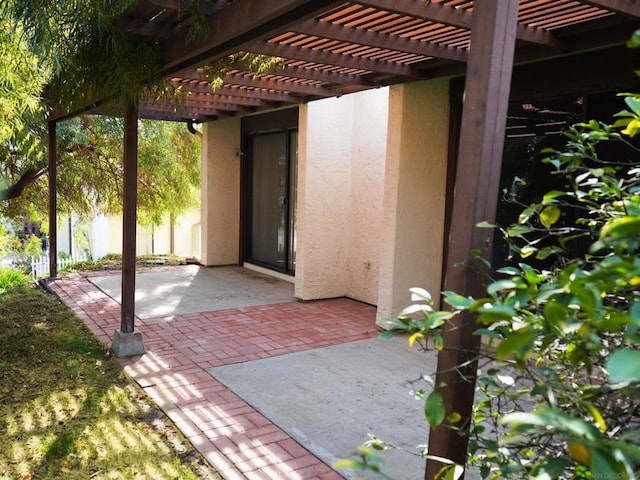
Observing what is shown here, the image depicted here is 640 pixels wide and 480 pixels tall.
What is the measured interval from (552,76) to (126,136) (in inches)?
142

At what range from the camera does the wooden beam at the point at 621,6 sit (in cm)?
288

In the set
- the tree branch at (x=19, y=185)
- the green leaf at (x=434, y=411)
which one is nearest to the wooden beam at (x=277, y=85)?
the green leaf at (x=434, y=411)

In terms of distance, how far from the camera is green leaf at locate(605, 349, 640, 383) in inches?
30.7

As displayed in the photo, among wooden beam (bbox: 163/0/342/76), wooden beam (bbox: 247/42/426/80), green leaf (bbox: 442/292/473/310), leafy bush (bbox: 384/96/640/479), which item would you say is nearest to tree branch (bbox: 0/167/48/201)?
wooden beam (bbox: 163/0/342/76)

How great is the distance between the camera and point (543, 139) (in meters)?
4.71

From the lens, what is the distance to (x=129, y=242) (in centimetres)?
471

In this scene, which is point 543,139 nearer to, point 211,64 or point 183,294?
point 211,64

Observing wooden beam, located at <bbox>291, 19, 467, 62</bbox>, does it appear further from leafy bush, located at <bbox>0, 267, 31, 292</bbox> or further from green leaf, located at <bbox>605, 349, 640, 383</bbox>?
leafy bush, located at <bbox>0, 267, 31, 292</bbox>

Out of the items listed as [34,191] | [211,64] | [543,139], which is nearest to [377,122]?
[543,139]

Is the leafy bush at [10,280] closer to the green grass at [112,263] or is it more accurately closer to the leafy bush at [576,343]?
the green grass at [112,263]

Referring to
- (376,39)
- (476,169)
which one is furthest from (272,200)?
(476,169)

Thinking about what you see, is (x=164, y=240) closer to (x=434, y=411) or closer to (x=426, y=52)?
(x=426, y=52)

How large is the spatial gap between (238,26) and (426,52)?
1.72m

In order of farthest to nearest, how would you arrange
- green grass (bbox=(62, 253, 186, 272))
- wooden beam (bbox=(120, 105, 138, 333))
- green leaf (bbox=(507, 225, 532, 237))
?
green grass (bbox=(62, 253, 186, 272)) < wooden beam (bbox=(120, 105, 138, 333)) < green leaf (bbox=(507, 225, 532, 237))
